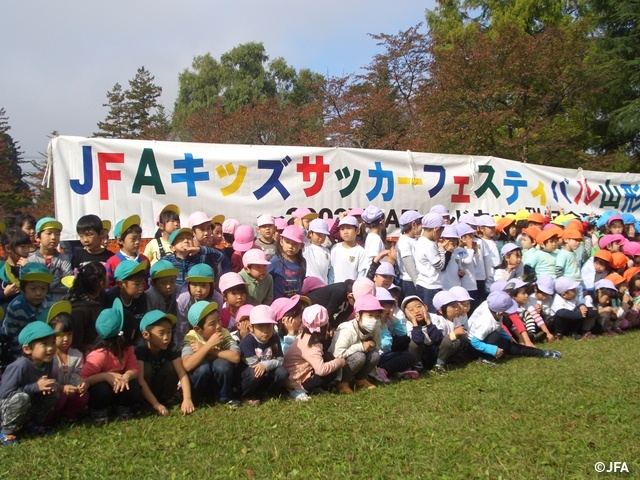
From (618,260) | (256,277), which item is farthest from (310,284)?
(618,260)

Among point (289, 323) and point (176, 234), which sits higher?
point (176, 234)

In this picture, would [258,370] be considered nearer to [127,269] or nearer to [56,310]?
[127,269]

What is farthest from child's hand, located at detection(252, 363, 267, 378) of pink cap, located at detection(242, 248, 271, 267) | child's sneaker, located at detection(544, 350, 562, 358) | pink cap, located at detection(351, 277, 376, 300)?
child's sneaker, located at detection(544, 350, 562, 358)

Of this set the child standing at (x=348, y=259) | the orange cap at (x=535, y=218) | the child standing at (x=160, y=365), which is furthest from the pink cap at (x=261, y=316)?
the orange cap at (x=535, y=218)

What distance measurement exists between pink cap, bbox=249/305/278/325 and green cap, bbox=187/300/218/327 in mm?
311

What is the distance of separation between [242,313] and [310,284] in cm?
117

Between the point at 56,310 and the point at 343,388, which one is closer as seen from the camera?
the point at 56,310

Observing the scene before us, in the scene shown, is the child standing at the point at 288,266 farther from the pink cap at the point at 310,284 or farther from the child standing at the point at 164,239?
the child standing at the point at 164,239

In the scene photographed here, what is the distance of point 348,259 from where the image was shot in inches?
267

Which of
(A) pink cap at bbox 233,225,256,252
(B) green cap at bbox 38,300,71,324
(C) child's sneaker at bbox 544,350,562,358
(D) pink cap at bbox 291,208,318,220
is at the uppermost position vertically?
(D) pink cap at bbox 291,208,318,220

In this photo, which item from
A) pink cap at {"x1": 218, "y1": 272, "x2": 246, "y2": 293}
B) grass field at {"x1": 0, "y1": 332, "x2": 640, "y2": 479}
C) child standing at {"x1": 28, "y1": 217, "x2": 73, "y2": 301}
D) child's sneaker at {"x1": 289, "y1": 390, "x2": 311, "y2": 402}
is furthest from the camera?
pink cap at {"x1": 218, "y1": 272, "x2": 246, "y2": 293}

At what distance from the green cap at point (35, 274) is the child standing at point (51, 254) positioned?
51cm

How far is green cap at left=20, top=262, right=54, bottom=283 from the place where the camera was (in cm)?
442

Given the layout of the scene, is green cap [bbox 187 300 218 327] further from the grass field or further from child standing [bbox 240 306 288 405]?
the grass field
